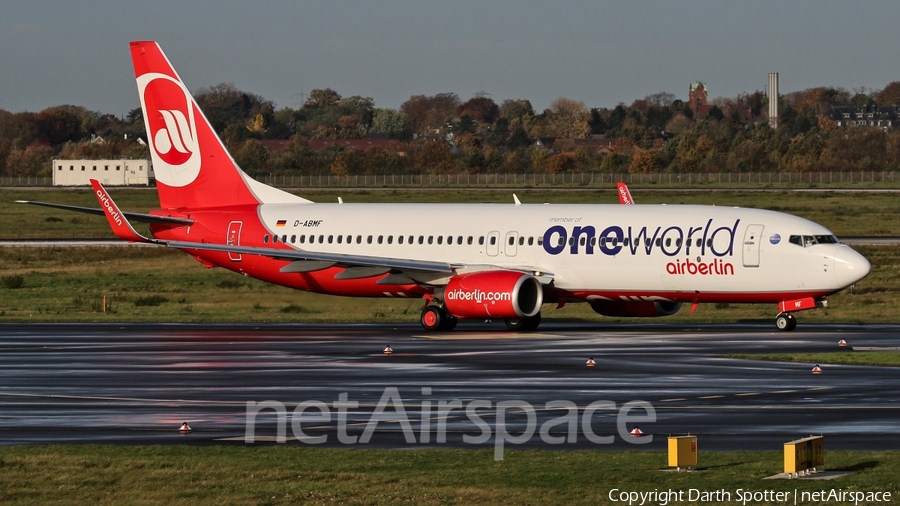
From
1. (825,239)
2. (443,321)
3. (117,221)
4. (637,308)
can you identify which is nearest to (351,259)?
(443,321)

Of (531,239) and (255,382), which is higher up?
(531,239)

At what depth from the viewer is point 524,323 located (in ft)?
146

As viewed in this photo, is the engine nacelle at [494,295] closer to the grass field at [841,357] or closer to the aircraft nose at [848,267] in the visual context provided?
the aircraft nose at [848,267]

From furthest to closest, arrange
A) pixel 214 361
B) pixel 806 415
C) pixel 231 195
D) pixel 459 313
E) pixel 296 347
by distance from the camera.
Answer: pixel 231 195 → pixel 459 313 → pixel 296 347 → pixel 214 361 → pixel 806 415

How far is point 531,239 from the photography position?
148ft

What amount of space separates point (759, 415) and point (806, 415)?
0.73 metres

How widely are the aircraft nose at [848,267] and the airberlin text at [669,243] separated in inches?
115

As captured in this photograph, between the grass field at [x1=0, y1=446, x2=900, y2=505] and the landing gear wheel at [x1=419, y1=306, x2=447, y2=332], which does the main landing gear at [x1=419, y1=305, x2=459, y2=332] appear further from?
the grass field at [x1=0, y1=446, x2=900, y2=505]

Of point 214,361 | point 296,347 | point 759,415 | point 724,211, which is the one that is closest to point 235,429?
point 759,415

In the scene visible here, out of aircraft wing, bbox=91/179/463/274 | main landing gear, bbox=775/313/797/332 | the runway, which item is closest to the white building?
aircraft wing, bbox=91/179/463/274

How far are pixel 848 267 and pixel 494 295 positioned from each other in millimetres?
9890

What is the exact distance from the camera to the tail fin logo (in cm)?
5169

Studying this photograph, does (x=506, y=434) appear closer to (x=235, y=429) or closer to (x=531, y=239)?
(x=235, y=429)

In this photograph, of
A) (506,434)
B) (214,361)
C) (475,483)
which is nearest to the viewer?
(475,483)
